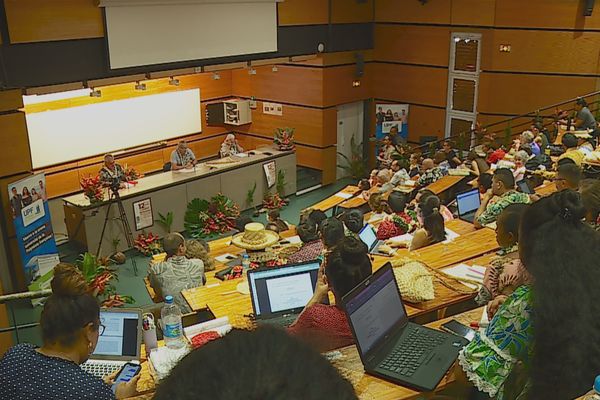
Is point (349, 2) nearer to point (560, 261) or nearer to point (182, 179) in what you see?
point (182, 179)

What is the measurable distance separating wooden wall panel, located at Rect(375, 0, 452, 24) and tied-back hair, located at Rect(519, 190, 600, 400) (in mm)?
9635

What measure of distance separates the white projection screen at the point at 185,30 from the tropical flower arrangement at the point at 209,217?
7.25ft

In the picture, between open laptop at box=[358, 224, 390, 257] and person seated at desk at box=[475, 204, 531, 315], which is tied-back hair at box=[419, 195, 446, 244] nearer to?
open laptop at box=[358, 224, 390, 257]

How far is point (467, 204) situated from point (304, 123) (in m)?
5.54

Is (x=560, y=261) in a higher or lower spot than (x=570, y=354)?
higher

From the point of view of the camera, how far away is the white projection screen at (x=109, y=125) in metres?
9.15

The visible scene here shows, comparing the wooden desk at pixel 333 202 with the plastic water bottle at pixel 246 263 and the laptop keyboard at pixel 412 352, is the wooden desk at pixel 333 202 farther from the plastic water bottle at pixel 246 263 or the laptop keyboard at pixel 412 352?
the laptop keyboard at pixel 412 352

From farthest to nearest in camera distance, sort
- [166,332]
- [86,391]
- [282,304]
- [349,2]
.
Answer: [349,2] → [282,304] → [166,332] → [86,391]

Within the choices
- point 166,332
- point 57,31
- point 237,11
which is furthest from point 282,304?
point 237,11

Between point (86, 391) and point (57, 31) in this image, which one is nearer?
point (86, 391)

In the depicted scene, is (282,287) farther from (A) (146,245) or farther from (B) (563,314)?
(A) (146,245)

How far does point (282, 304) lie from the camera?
359 centimetres

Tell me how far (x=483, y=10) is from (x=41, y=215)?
313 inches

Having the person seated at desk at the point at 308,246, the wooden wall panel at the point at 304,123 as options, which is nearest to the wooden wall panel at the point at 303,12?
the wooden wall panel at the point at 304,123
